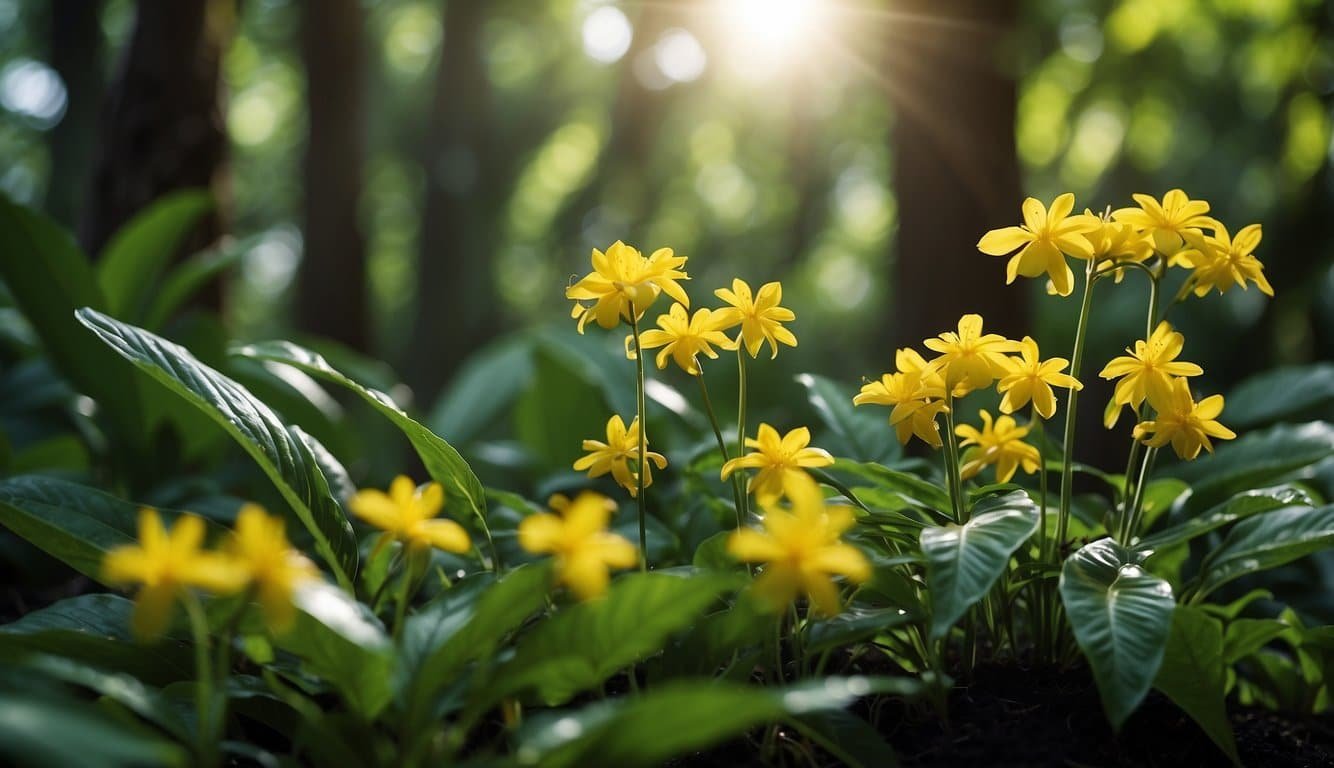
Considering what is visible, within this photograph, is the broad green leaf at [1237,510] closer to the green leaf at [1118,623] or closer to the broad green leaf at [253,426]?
the green leaf at [1118,623]

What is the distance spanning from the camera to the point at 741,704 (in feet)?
2.69

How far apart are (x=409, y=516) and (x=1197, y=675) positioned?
0.97 meters

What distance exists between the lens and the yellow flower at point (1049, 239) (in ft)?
4.21

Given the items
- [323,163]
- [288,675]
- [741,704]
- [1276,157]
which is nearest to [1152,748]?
[741,704]

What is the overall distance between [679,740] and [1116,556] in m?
0.74

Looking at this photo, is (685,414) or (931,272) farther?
(931,272)

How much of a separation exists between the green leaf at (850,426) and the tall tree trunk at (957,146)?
3.25 feet

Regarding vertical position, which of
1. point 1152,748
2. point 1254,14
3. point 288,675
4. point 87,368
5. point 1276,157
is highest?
point 1254,14

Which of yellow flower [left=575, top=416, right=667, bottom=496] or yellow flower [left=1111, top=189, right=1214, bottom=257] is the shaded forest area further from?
yellow flower [left=575, top=416, right=667, bottom=496]

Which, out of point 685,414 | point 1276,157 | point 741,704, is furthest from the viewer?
point 1276,157

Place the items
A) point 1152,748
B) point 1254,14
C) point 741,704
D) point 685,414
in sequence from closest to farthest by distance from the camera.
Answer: point 741,704 < point 1152,748 < point 685,414 < point 1254,14

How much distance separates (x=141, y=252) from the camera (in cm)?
283

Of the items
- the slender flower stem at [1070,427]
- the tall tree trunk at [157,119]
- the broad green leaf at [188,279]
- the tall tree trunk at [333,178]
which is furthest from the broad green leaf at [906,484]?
the tall tree trunk at [333,178]

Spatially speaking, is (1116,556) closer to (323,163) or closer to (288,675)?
(288,675)
